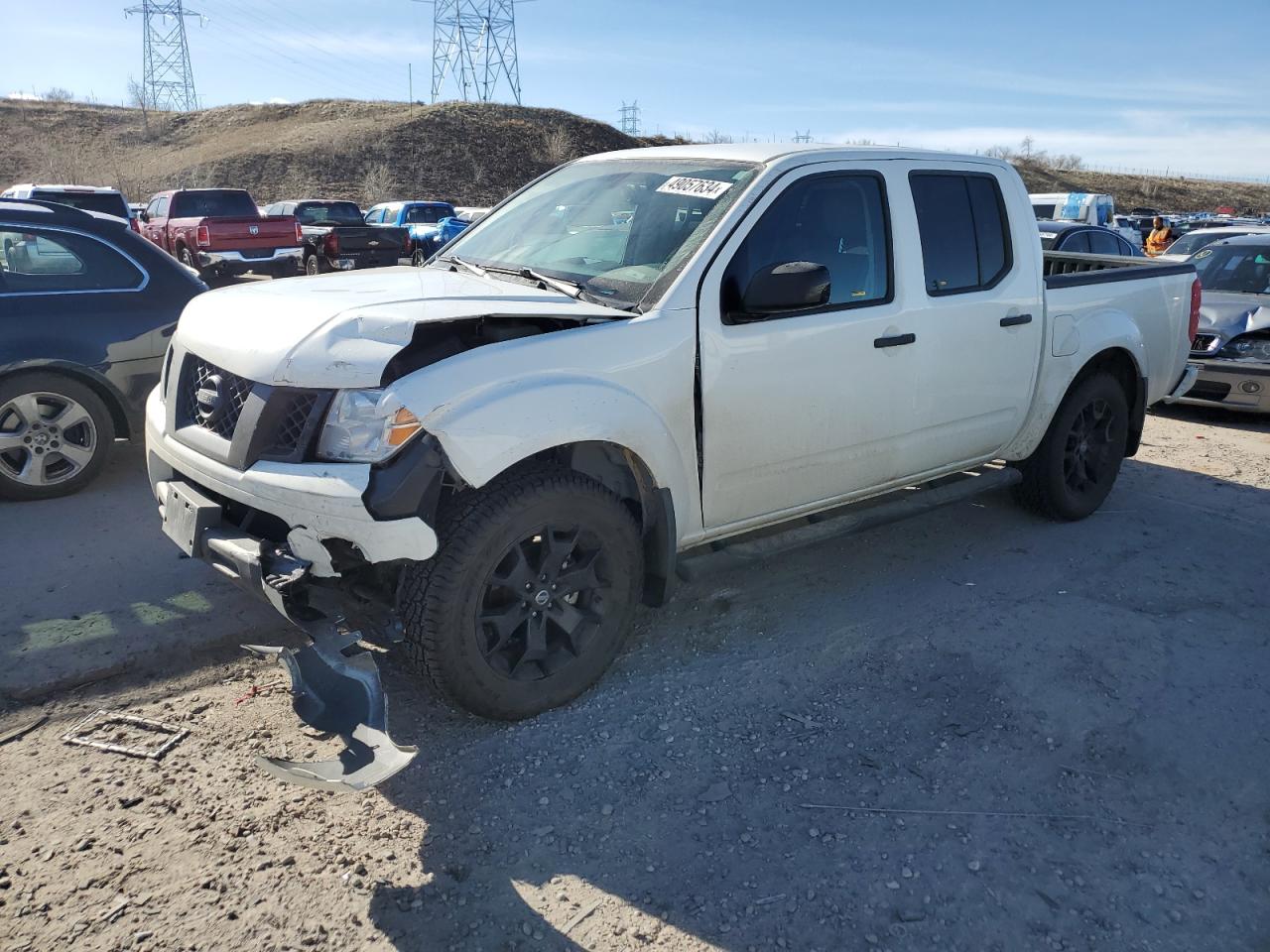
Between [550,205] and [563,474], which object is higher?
[550,205]

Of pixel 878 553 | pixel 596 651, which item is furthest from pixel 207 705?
pixel 878 553

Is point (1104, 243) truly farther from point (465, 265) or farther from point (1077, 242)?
point (465, 265)

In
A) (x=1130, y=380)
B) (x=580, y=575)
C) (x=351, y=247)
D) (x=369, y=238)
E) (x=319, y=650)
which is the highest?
(x=369, y=238)

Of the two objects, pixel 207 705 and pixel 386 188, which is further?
pixel 386 188

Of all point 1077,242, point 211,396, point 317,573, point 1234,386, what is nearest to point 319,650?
point 317,573

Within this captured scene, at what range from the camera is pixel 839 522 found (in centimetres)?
426

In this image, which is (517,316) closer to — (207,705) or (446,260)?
(446,260)

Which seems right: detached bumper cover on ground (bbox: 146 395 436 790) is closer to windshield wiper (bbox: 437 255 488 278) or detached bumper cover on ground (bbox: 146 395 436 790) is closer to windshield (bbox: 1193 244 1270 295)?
windshield wiper (bbox: 437 255 488 278)

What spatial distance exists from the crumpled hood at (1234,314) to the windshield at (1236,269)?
1.03 ft

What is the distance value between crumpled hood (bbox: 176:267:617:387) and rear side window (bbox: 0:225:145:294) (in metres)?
2.45

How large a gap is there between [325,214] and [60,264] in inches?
691

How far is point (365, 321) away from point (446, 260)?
1.58m

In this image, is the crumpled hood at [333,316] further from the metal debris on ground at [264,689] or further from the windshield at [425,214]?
the windshield at [425,214]

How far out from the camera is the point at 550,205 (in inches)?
175
